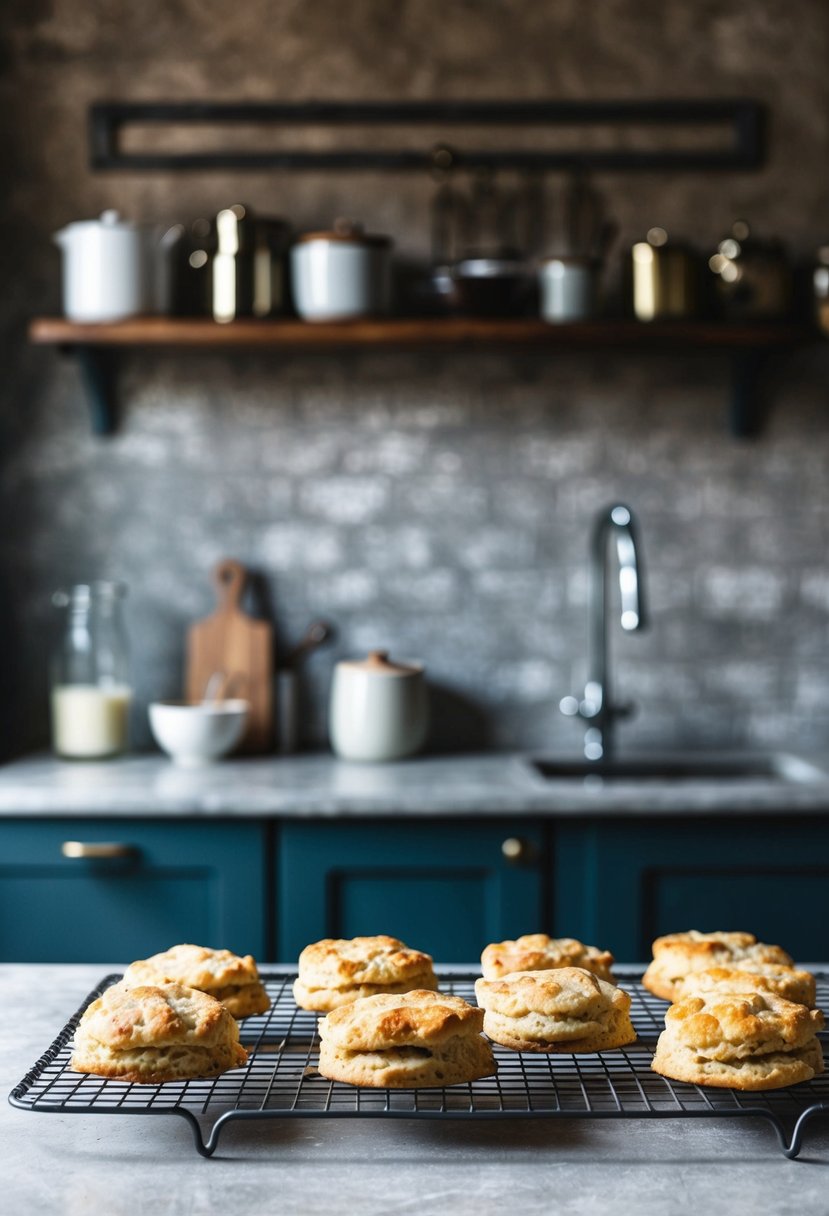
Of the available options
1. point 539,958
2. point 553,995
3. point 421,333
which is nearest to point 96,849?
point 421,333

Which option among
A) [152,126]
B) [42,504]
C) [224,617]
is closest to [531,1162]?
[224,617]

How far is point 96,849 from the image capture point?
273cm

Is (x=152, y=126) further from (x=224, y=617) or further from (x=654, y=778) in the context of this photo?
(x=654, y=778)

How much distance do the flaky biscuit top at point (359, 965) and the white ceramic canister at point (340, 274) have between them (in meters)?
1.89

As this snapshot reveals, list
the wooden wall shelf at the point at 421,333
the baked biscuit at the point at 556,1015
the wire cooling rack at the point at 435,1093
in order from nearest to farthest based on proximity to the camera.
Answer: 1. the wire cooling rack at the point at 435,1093
2. the baked biscuit at the point at 556,1015
3. the wooden wall shelf at the point at 421,333

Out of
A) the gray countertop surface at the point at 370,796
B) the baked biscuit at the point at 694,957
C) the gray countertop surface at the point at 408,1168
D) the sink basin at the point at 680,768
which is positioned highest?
the baked biscuit at the point at 694,957

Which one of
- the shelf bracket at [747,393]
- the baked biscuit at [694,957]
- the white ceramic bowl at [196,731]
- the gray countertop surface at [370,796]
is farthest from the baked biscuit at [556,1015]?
the shelf bracket at [747,393]

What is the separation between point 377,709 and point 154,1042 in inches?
75.9

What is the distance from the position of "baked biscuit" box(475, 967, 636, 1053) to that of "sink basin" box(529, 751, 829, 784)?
6.24 feet

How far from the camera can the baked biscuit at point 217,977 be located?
1.38 m

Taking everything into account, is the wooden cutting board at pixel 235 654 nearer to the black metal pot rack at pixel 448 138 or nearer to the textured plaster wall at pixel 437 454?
the textured plaster wall at pixel 437 454

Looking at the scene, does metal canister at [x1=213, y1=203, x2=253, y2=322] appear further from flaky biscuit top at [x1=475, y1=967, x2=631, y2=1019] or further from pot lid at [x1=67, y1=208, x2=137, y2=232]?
flaky biscuit top at [x1=475, y1=967, x2=631, y2=1019]

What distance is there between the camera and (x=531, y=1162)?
3.77 feet

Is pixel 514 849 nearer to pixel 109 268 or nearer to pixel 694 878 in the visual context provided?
pixel 694 878
